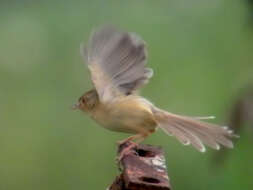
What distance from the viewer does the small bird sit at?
137 inches

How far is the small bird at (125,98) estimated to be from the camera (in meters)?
3.47

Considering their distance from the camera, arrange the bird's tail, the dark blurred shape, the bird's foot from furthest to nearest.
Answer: the dark blurred shape < the bird's tail < the bird's foot

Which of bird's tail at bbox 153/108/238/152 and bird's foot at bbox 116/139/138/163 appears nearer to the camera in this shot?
bird's foot at bbox 116/139/138/163

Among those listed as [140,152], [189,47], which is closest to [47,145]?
[189,47]

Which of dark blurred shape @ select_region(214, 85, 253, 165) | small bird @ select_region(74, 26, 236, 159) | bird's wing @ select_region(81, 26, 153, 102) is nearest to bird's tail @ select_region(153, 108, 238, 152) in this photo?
small bird @ select_region(74, 26, 236, 159)

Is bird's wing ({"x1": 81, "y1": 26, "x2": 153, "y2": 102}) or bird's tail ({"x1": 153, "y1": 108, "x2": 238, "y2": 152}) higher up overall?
bird's wing ({"x1": 81, "y1": 26, "x2": 153, "y2": 102})

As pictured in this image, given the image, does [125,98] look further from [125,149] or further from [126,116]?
[125,149]

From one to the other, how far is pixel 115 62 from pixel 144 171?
1209 mm

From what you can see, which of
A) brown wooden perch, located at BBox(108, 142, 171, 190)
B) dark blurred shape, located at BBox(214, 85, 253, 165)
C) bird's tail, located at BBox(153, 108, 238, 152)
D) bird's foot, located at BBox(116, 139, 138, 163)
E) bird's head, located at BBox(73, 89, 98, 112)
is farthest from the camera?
dark blurred shape, located at BBox(214, 85, 253, 165)

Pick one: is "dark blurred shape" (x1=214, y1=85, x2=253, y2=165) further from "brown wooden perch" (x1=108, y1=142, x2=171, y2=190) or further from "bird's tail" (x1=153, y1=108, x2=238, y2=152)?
"brown wooden perch" (x1=108, y1=142, x2=171, y2=190)

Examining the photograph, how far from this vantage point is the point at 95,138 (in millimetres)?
6023

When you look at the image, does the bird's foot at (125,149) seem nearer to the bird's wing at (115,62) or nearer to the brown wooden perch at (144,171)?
the brown wooden perch at (144,171)

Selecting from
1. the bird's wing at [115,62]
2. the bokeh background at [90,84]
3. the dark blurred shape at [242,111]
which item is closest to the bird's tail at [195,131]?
the bird's wing at [115,62]

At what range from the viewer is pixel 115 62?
3596 mm
